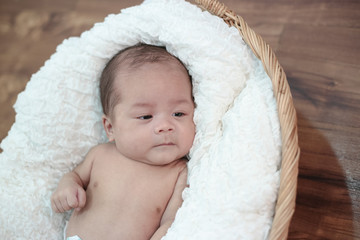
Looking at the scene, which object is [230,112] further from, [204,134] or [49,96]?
[49,96]

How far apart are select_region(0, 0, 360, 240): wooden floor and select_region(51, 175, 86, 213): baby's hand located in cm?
59

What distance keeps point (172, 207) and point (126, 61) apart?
17.5 inches

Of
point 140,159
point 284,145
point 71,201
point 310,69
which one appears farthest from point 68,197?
point 310,69

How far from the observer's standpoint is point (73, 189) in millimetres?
1105

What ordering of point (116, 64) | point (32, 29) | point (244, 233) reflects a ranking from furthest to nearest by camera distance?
point (32, 29), point (116, 64), point (244, 233)

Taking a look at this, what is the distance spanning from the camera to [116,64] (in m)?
1.17

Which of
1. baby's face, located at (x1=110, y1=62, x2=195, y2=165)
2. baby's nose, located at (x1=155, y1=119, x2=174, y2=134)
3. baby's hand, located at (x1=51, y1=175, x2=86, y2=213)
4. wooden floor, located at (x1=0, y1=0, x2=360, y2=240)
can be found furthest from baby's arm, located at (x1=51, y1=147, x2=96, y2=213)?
wooden floor, located at (x1=0, y1=0, x2=360, y2=240)

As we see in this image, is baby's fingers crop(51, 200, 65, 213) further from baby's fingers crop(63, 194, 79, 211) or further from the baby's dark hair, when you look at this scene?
the baby's dark hair

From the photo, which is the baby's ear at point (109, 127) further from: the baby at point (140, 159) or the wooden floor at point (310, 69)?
the wooden floor at point (310, 69)

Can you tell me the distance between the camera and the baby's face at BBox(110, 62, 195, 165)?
1.06 meters

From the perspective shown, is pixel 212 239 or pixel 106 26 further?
pixel 106 26

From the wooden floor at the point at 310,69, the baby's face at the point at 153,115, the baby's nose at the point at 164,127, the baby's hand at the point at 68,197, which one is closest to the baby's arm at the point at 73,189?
the baby's hand at the point at 68,197

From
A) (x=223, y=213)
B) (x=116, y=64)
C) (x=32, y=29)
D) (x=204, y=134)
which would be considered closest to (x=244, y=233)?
(x=223, y=213)

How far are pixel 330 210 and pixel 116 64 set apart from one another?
2.54 ft
